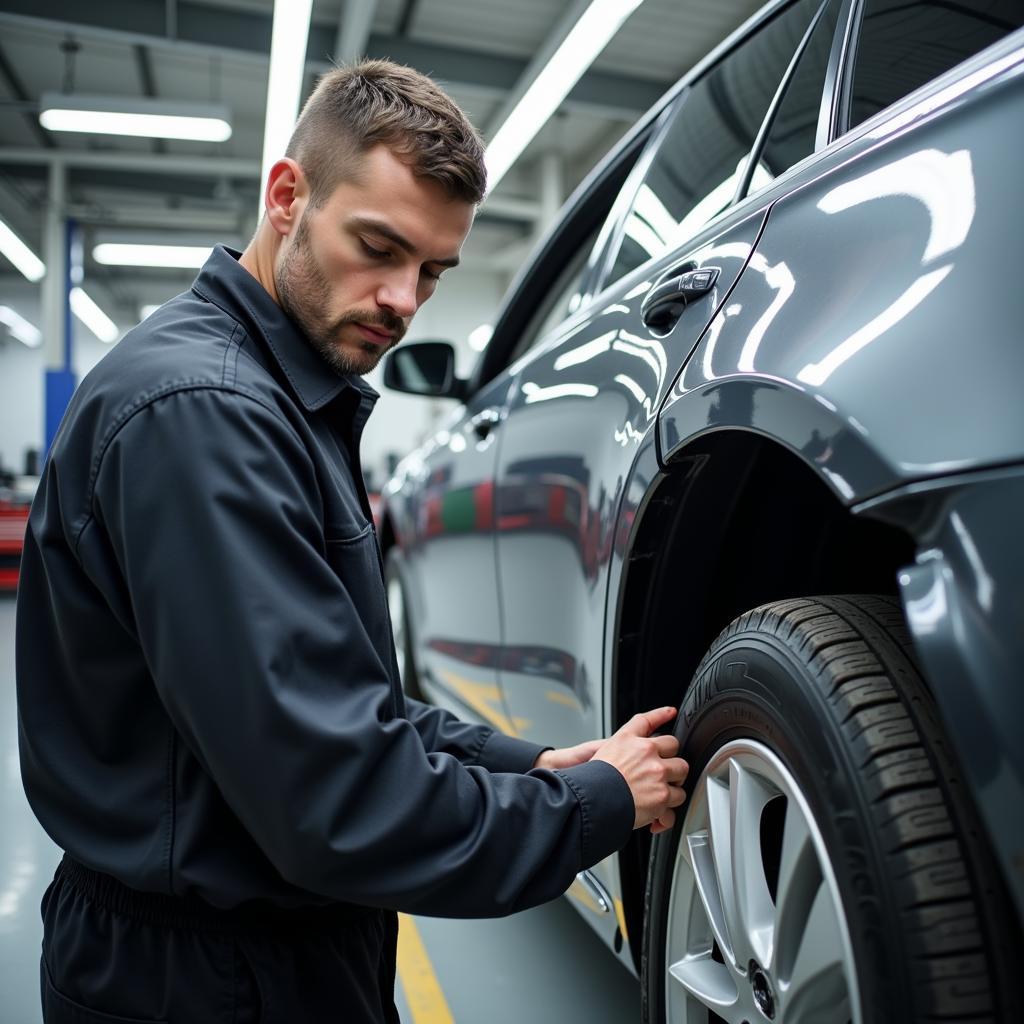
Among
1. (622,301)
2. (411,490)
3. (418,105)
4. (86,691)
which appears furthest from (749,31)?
(411,490)

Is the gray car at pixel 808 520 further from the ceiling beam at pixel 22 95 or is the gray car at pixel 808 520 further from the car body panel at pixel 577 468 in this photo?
the ceiling beam at pixel 22 95

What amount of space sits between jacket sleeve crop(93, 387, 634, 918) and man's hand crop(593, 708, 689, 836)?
16 cm

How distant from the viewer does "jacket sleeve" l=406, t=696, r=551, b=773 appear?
1347mm

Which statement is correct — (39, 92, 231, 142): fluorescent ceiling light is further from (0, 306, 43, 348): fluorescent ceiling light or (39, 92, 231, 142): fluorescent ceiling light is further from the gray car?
(0, 306, 43, 348): fluorescent ceiling light

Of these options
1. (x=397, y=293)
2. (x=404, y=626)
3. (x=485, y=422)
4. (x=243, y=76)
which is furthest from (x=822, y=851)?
(x=243, y=76)

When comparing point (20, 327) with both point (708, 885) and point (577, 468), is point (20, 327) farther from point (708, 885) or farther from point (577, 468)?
point (708, 885)

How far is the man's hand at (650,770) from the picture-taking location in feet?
3.57

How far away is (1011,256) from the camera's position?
2.27ft

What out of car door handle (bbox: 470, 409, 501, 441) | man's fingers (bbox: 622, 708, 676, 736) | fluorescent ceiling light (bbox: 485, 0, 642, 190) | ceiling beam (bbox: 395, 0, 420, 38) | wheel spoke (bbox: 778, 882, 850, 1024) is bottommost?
wheel spoke (bbox: 778, 882, 850, 1024)

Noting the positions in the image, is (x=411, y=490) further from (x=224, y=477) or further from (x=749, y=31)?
(x=224, y=477)

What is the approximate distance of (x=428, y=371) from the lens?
2564 mm

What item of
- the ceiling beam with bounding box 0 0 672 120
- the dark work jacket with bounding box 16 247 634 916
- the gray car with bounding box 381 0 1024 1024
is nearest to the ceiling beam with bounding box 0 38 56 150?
the ceiling beam with bounding box 0 0 672 120

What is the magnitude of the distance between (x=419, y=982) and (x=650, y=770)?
106cm

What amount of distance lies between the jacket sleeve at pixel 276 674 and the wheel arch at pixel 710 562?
1.27 feet
